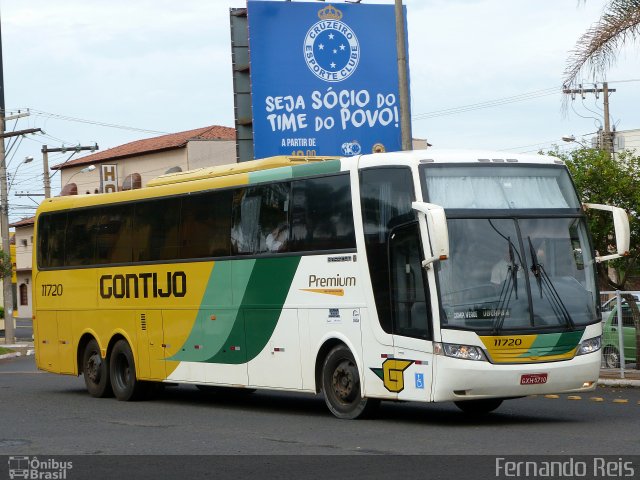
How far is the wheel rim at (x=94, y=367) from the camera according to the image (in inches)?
874

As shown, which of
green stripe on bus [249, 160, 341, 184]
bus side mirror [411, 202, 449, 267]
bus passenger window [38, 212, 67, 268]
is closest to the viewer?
bus side mirror [411, 202, 449, 267]

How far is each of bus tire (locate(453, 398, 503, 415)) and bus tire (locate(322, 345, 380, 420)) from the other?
1.37 m

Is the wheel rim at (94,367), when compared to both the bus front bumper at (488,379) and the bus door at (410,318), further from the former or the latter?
the bus front bumper at (488,379)

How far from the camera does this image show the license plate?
49.4ft

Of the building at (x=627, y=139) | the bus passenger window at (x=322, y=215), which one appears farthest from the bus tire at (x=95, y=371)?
the building at (x=627, y=139)

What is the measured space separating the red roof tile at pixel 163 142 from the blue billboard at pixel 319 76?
138 ft

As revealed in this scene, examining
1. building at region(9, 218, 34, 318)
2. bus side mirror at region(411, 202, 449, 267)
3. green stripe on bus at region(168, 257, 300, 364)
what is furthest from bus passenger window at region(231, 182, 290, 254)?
building at region(9, 218, 34, 318)

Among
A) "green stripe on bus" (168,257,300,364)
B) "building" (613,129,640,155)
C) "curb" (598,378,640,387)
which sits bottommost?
"curb" (598,378,640,387)

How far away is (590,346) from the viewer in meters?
15.7

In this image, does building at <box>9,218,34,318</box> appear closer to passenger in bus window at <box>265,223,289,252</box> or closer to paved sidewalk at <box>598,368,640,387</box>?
paved sidewalk at <box>598,368,640,387</box>

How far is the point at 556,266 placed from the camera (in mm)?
15688

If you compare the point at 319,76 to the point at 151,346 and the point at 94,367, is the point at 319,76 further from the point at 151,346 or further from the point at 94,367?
the point at 151,346

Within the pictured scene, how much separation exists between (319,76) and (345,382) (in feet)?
41.3
